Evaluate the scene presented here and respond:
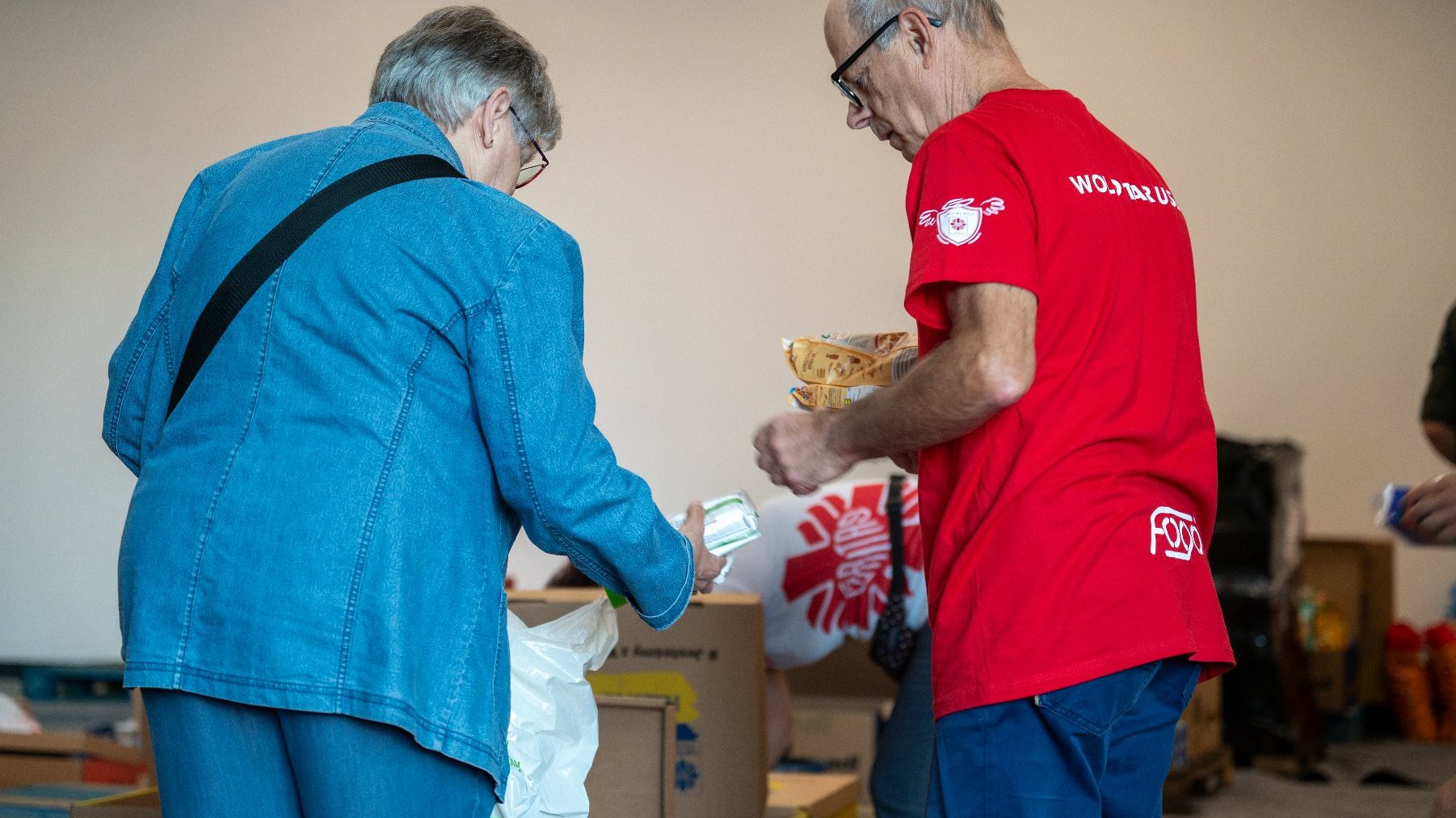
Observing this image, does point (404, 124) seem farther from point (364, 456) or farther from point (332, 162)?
point (364, 456)

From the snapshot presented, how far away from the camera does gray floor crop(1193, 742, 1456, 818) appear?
3799 mm

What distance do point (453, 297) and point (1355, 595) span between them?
5.24m

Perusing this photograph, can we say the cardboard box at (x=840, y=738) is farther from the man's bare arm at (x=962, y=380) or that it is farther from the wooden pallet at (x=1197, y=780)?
the man's bare arm at (x=962, y=380)

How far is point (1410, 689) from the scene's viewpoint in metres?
5.07

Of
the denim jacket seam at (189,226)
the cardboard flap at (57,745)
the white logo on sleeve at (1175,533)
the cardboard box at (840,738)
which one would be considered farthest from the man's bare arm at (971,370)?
the cardboard box at (840,738)

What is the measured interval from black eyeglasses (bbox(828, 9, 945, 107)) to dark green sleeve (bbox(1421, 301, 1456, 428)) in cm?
178

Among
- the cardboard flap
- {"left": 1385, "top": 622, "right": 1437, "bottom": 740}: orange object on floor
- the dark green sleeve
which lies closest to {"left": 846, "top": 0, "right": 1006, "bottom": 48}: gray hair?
the dark green sleeve

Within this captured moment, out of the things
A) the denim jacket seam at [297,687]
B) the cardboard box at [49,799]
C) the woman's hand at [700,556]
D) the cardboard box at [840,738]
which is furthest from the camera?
the cardboard box at [840,738]

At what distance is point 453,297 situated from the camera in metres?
1.03

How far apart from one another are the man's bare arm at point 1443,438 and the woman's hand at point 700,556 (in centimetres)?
189

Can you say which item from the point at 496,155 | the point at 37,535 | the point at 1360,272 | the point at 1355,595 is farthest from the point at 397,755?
the point at 1360,272

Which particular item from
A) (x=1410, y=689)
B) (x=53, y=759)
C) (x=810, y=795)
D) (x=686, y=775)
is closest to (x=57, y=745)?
(x=53, y=759)

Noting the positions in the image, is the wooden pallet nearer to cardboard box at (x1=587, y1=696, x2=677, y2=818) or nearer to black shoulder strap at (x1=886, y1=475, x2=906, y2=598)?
black shoulder strap at (x1=886, y1=475, x2=906, y2=598)

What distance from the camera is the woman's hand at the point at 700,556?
1.39m
